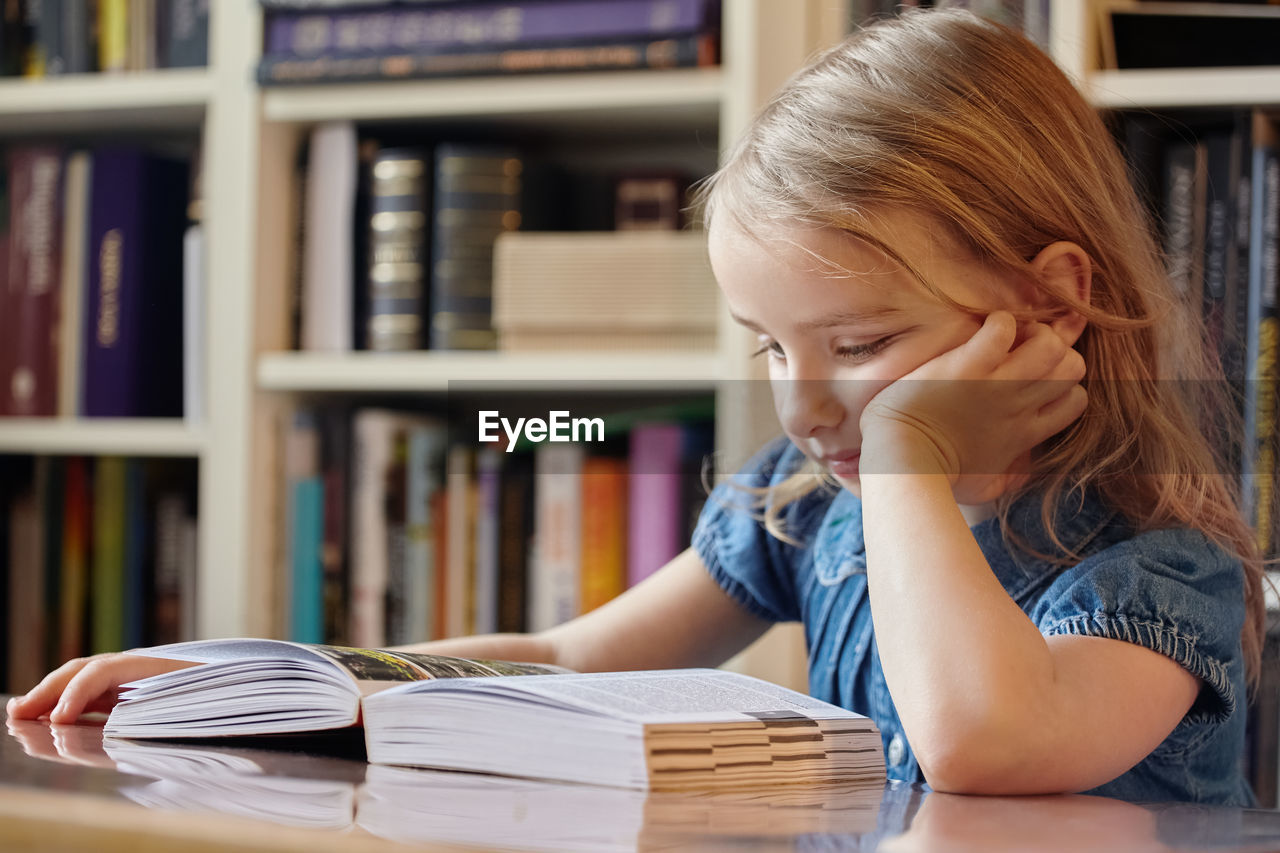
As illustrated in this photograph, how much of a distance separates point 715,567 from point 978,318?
32 cm

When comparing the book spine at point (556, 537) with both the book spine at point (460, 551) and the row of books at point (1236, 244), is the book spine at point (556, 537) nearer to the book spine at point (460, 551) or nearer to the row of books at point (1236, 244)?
the book spine at point (460, 551)

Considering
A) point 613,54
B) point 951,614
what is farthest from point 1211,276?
point 951,614

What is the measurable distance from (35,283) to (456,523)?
0.58 metres

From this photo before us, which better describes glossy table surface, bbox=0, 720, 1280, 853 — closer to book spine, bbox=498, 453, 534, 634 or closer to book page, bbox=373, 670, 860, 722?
book page, bbox=373, 670, 860, 722

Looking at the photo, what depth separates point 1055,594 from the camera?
2.42ft

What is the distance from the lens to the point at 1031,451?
824 mm

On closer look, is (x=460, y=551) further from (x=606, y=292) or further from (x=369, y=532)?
(x=606, y=292)

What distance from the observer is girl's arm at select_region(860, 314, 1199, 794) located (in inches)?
23.0

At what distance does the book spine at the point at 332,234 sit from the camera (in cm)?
138

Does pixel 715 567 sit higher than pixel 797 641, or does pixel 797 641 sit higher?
pixel 715 567

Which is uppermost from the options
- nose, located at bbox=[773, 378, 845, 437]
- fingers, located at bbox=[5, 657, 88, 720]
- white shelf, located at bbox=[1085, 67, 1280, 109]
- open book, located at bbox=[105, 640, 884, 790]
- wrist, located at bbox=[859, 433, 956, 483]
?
white shelf, located at bbox=[1085, 67, 1280, 109]

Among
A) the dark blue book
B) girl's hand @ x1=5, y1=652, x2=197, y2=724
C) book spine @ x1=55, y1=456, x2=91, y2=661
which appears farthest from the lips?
book spine @ x1=55, y1=456, x2=91, y2=661

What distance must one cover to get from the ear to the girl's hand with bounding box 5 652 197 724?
55cm

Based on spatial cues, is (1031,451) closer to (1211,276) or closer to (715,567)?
(715,567)
